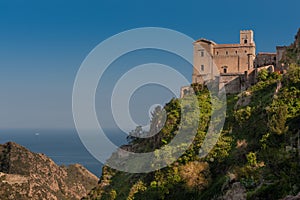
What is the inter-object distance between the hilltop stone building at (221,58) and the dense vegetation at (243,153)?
251 centimetres

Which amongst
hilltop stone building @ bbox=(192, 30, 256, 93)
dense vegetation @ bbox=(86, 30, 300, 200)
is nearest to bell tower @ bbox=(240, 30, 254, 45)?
hilltop stone building @ bbox=(192, 30, 256, 93)

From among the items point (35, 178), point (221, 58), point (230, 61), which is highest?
point (221, 58)

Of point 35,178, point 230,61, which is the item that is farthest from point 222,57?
point 35,178

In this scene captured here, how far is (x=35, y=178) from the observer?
4345 inches

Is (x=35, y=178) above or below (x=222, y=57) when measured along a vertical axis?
below

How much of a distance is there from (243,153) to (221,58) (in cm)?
1952

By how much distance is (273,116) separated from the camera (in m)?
34.9

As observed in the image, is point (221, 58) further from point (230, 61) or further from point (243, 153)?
point (243, 153)

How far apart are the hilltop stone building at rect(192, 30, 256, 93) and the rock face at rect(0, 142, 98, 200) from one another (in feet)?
191

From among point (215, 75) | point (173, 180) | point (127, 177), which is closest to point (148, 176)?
point (173, 180)

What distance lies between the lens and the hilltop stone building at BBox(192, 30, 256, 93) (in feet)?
173

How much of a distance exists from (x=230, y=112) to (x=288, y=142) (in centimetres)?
1251

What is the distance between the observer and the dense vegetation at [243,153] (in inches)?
1053

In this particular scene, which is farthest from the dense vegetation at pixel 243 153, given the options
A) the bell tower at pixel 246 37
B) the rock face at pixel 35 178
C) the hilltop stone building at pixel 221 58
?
the rock face at pixel 35 178
